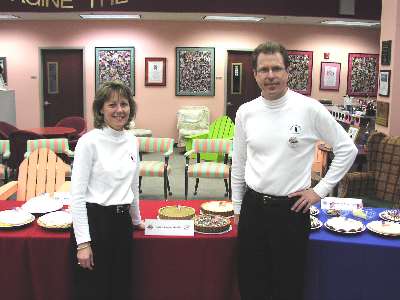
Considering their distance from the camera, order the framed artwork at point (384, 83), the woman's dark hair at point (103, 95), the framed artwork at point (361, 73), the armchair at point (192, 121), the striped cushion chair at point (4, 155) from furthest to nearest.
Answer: the framed artwork at point (361, 73), the armchair at point (192, 121), the framed artwork at point (384, 83), the striped cushion chair at point (4, 155), the woman's dark hair at point (103, 95)

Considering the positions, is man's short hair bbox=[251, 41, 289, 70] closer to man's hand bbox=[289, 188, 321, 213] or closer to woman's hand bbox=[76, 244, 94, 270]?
man's hand bbox=[289, 188, 321, 213]

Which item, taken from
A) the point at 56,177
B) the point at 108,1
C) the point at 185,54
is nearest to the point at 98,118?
the point at 56,177

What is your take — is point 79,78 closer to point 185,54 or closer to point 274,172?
point 185,54

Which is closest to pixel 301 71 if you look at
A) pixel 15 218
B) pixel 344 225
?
pixel 344 225

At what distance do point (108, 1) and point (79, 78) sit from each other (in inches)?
106

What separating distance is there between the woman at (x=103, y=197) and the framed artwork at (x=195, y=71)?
7.85 m

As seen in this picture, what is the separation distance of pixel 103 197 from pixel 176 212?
2.64 ft

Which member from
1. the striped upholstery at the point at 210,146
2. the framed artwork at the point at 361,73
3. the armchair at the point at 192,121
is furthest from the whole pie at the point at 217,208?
the framed artwork at the point at 361,73

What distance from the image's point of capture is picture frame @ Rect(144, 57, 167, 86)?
9.92 metres

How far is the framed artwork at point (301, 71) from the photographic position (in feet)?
33.4

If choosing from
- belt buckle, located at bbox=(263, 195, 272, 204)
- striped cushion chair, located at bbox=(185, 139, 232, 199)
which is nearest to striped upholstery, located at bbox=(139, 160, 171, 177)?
striped cushion chair, located at bbox=(185, 139, 232, 199)

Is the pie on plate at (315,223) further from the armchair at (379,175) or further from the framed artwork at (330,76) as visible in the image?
the framed artwork at (330,76)

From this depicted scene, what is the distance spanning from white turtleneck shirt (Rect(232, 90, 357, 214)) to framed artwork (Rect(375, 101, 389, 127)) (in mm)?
4214

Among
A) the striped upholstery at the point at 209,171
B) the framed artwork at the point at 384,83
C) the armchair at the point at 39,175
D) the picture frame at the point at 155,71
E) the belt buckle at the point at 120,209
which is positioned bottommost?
the striped upholstery at the point at 209,171
